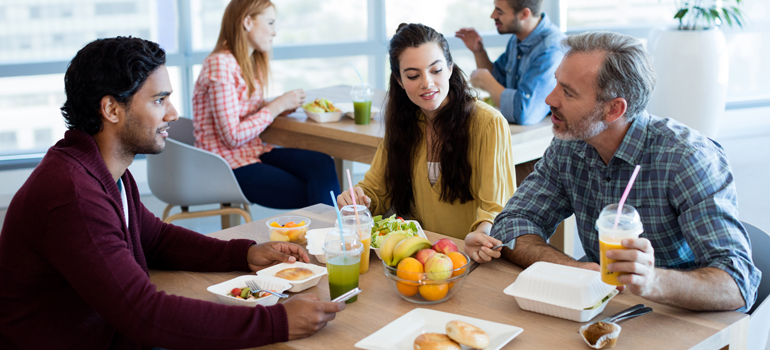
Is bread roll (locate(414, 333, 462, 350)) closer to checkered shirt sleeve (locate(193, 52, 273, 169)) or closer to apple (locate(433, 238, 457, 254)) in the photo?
apple (locate(433, 238, 457, 254))

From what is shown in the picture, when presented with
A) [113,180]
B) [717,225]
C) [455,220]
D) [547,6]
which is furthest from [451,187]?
[547,6]

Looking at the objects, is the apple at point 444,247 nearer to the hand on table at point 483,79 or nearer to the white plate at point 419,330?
the white plate at point 419,330

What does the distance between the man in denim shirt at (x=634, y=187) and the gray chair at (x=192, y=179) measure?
147 centimetres

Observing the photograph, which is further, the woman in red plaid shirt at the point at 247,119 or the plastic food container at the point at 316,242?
→ the woman in red plaid shirt at the point at 247,119

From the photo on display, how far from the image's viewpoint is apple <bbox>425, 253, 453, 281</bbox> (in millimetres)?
1319

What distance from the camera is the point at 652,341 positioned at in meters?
1.18

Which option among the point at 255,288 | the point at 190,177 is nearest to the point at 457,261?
the point at 255,288

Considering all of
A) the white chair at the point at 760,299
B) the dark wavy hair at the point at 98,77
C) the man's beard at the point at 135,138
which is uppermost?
the dark wavy hair at the point at 98,77

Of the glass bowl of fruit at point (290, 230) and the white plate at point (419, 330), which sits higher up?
the glass bowl of fruit at point (290, 230)

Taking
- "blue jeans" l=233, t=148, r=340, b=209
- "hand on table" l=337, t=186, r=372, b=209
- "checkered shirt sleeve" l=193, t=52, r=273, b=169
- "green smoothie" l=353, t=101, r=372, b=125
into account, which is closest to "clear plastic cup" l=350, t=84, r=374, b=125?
"green smoothie" l=353, t=101, r=372, b=125

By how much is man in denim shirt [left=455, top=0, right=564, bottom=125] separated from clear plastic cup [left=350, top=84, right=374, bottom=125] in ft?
1.88

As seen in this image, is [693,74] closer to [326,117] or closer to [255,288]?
[326,117]

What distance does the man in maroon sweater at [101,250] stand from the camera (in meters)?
1.21

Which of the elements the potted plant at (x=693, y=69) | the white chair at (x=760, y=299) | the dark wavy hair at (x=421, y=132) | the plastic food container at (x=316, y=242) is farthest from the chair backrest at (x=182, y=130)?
the potted plant at (x=693, y=69)
